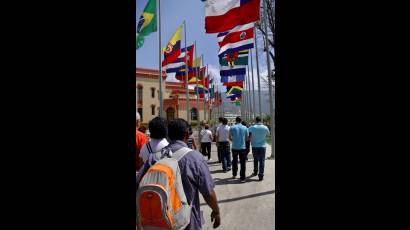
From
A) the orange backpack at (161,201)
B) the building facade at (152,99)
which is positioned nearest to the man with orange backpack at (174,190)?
the orange backpack at (161,201)

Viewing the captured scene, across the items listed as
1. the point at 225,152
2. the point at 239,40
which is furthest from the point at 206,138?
the point at 239,40

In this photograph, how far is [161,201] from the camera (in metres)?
2.35

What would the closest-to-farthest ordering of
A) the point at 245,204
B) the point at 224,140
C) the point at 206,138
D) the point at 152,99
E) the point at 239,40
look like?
the point at 245,204 → the point at 224,140 → the point at 239,40 → the point at 206,138 → the point at 152,99

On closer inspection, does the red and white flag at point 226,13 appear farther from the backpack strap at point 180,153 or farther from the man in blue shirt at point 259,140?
the backpack strap at point 180,153

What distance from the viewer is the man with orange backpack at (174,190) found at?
236 centimetres

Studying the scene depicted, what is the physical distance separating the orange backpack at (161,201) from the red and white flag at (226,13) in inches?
256

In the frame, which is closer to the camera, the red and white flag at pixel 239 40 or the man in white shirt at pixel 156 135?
the man in white shirt at pixel 156 135

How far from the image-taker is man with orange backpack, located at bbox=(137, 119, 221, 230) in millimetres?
2359

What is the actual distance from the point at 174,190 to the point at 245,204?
419cm

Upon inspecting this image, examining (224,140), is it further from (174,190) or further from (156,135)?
(174,190)
